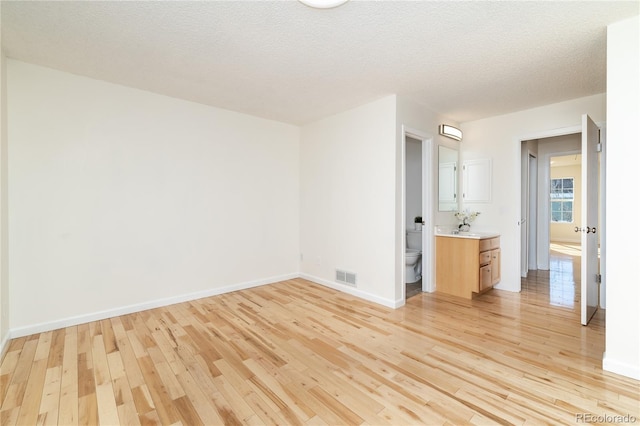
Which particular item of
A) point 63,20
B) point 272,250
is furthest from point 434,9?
point 272,250

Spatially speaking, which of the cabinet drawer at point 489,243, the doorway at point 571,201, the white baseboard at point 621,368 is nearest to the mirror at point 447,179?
the cabinet drawer at point 489,243

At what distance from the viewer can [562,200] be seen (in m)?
9.30

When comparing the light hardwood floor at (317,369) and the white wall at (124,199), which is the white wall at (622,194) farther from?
the white wall at (124,199)

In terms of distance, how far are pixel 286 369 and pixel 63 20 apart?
10.0 feet

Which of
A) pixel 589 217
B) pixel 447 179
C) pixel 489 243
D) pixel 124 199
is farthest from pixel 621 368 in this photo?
pixel 124 199

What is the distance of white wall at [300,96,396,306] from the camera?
352 cm

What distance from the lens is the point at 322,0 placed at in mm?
1814

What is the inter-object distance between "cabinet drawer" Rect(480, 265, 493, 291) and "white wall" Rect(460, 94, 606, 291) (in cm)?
49

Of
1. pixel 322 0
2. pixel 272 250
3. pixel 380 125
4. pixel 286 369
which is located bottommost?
pixel 286 369

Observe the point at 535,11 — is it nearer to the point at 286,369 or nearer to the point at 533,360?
the point at 533,360

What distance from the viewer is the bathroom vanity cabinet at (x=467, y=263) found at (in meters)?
3.72

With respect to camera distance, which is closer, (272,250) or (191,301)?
(191,301)

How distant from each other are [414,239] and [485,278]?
1.27m

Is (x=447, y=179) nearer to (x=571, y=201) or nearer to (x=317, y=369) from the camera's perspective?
(x=317, y=369)
